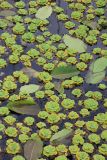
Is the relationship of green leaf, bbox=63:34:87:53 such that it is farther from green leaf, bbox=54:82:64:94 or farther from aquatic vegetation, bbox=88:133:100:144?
aquatic vegetation, bbox=88:133:100:144

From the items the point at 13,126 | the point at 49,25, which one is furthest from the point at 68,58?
the point at 13,126

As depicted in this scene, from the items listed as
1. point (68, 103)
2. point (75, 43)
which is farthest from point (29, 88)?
point (75, 43)

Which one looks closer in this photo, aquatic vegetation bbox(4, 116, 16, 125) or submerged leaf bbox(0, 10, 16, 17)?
aquatic vegetation bbox(4, 116, 16, 125)

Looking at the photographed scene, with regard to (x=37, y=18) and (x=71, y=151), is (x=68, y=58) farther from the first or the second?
(x=71, y=151)

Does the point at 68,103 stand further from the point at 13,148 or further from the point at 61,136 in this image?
the point at 13,148

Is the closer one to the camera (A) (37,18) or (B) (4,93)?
(B) (4,93)

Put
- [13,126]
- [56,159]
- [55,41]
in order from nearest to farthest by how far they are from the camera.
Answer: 1. [56,159]
2. [13,126]
3. [55,41]

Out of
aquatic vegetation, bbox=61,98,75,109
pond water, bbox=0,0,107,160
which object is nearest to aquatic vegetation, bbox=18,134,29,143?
pond water, bbox=0,0,107,160

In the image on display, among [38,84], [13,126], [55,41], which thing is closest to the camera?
[13,126]
